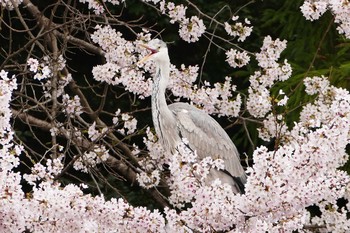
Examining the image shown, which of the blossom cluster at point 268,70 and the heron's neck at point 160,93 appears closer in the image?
the heron's neck at point 160,93

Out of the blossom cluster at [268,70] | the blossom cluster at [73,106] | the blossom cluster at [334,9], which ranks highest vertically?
the blossom cluster at [268,70]

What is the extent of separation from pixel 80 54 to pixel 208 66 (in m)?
1.22

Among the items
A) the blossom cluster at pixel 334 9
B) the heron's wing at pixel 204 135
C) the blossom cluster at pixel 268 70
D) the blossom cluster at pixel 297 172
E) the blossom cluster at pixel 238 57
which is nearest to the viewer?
the blossom cluster at pixel 297 172

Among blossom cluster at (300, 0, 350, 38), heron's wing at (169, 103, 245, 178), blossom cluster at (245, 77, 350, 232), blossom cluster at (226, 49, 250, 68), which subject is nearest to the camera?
blossom cluster at (245, 77, 350, 232)

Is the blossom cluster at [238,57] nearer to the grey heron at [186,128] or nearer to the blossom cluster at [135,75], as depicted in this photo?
the blossom cluster at [135,75]

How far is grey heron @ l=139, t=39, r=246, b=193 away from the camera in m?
6.61

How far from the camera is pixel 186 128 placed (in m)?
6.78

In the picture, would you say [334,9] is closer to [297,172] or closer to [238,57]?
[238,57]

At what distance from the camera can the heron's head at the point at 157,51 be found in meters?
6.56

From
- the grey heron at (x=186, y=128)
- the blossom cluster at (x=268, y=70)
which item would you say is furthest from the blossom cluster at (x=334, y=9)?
the grey heron at (x=186, y=128)

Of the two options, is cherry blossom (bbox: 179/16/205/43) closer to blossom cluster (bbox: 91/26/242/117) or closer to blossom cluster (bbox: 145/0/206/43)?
blossom cluster (bbox: 145/0/206/43)

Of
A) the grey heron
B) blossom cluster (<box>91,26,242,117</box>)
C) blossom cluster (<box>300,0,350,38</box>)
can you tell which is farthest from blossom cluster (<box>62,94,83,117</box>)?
blossom cluster (<box>300,0,350,38</box>)

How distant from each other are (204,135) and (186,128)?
0.49 feet

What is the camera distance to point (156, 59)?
6.57m
